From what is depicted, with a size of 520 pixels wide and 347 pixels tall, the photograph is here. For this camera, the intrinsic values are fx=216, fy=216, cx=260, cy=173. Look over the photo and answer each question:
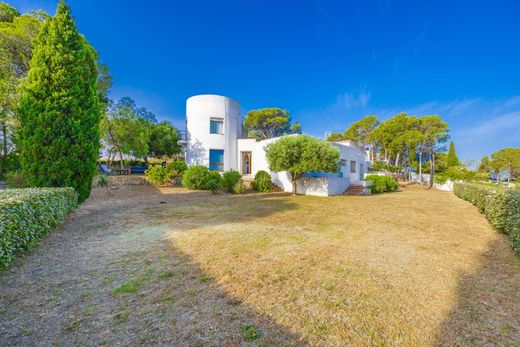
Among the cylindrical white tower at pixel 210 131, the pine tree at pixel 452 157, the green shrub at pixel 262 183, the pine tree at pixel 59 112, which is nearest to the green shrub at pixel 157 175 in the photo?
the cylindrical white tower at pixel 210 131

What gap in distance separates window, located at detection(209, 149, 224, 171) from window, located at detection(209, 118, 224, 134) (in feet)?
4.95

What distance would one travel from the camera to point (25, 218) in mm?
3662

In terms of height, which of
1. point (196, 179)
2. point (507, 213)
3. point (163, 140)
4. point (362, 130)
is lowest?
point (507, 213)

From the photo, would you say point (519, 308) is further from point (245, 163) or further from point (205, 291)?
point (245, 163)

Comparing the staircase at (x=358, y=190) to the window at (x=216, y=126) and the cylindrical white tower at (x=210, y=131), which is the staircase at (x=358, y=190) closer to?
the cylindrical white tower at (x=210, y=131)

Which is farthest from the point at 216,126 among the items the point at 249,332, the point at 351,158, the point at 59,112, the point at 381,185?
the point at 249,332

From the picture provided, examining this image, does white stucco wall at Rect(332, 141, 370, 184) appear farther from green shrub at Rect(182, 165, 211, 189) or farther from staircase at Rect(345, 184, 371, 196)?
green shrub at Rect(182, 165, 211, 189)

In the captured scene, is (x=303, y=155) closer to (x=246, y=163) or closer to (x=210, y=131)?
(x=246, y=163)

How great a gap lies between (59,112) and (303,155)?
10554 millimetres

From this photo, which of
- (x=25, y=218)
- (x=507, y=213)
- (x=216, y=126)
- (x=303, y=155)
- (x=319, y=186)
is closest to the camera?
(x=25, y=218)

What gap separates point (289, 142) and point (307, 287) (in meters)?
10.6

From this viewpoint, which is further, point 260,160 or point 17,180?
point 260,160

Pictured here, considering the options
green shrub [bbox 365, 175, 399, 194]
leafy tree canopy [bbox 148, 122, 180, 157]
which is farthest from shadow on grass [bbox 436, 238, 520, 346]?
leafy tree canopy [bbox 148, 122, 180, 157]

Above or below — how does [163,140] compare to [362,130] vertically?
below
